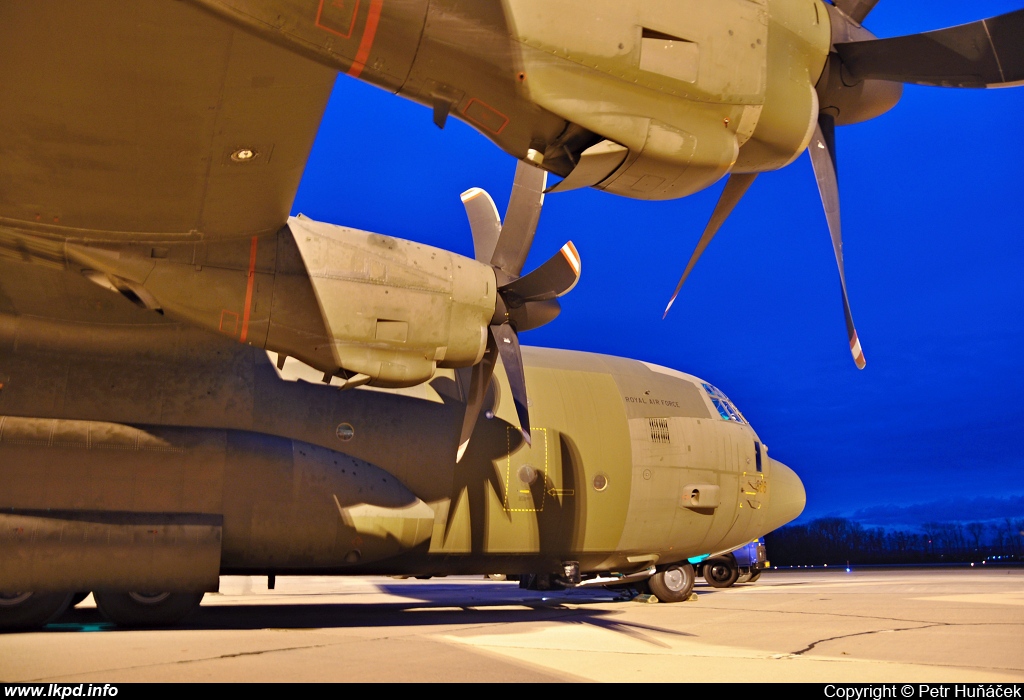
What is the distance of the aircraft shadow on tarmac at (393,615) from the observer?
11008 mm

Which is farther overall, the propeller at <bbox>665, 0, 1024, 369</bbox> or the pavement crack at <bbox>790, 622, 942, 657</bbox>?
the pavement crack at <bbox>790, 622, 942, 657</bbox>

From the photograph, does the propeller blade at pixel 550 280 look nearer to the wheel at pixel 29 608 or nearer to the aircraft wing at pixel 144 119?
the aircraft wing at pixel 144 119

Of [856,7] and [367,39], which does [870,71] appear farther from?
[367,39]

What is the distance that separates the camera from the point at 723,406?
1582 cm

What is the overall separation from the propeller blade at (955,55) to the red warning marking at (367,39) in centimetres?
396

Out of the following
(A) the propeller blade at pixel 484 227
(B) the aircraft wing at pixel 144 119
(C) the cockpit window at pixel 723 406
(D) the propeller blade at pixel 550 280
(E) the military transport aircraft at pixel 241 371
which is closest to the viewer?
(B) the aircraft wing at pixel 144 119

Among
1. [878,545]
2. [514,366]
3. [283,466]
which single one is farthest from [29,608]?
[878,545]

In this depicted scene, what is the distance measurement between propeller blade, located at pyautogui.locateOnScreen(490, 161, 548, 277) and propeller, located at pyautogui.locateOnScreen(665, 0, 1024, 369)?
473 centimetres

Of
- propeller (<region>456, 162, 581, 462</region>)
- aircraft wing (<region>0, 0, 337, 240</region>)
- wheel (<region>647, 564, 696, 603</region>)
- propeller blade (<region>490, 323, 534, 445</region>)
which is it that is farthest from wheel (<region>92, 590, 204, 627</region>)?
wheel (<region>647, 564, 696, 603</region>)

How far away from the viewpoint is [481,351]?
403 inches

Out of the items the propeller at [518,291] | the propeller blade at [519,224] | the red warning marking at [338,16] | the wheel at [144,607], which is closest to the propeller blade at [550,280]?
the propeller at [518,291]

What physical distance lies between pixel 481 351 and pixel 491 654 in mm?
3848

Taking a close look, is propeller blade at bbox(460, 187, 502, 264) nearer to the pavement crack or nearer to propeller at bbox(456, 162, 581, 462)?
propeller at bbox(456, 162, 581, 462)

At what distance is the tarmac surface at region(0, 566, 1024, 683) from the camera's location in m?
6.79
